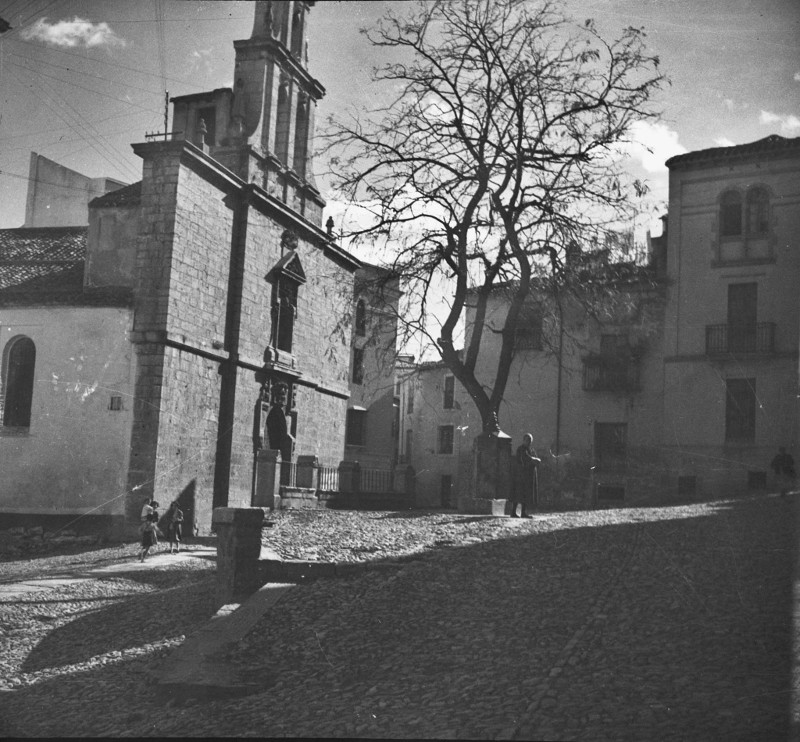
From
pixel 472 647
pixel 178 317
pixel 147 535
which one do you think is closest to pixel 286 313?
pixel 178 317

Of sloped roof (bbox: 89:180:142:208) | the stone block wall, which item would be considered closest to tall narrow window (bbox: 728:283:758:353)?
the stone block wall

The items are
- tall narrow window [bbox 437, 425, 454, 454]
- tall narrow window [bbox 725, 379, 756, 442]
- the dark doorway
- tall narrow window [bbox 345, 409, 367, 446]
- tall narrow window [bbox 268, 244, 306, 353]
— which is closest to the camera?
tall narrow window [bbox 725, 379, 756, 442]

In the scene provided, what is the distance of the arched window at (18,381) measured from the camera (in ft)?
59.4

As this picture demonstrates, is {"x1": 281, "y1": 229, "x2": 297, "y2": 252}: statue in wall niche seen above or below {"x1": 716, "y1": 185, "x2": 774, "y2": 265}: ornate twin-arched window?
above

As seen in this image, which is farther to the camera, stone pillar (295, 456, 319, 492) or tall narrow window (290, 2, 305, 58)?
tall narrow window (290, 2, 305, 58)

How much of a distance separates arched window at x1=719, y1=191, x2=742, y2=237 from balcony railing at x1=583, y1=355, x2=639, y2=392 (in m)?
6.92

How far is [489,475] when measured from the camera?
52.4ft

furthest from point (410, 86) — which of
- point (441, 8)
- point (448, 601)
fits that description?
point (448, 601)

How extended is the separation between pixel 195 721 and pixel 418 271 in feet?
39.3

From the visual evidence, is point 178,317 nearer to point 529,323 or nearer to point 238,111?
point 238,111

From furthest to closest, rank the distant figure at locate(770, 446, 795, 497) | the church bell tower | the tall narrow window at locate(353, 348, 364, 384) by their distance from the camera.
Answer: the tall narrow window at locate(353, 348, 364, 384)
the church bell tower
the distant figure at locate(770, 446, 795, 497)

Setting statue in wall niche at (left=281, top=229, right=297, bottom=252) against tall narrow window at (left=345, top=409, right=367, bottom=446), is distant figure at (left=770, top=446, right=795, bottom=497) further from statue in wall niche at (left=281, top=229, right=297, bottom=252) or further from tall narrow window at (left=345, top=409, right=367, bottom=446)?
tall narrow window at (left=345, top=409, right=367, bottom=446)

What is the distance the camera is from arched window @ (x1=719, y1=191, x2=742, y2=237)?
1180 cm

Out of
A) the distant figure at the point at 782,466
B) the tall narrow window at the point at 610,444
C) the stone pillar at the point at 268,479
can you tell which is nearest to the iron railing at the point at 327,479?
the stone pillar at the point at 268,479
